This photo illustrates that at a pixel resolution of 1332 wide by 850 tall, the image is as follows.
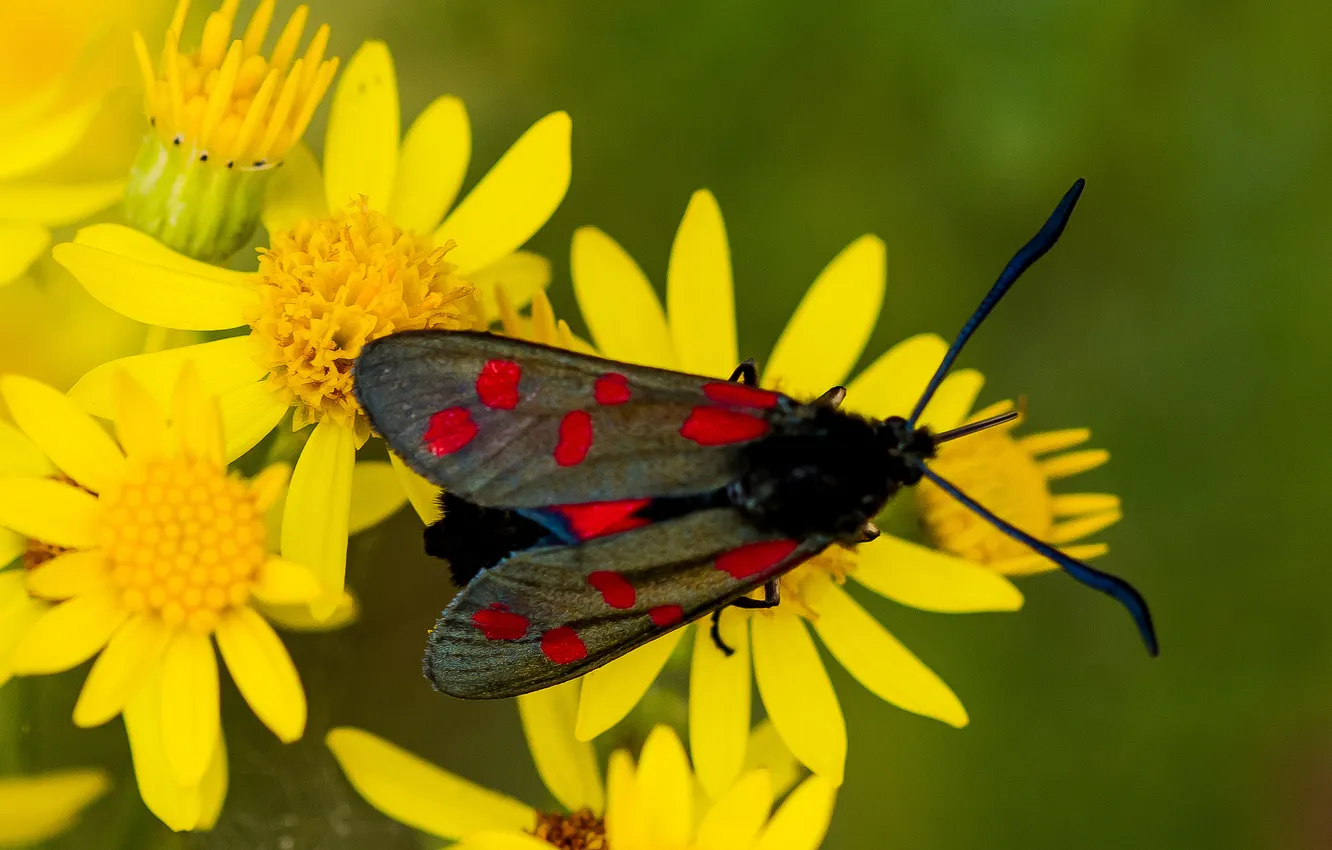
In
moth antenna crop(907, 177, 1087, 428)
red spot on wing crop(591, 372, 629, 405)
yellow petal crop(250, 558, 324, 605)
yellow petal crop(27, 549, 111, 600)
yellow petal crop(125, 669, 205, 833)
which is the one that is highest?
moth antenna crop(907, 177, 1087, 428)

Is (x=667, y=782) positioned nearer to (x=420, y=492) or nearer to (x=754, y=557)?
(x=754, y=557)

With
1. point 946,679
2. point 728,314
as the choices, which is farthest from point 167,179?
point 946,679

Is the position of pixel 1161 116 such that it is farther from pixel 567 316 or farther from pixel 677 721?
pixel 677 721

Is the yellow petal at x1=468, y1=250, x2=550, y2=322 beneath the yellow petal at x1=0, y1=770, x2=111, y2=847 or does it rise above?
above

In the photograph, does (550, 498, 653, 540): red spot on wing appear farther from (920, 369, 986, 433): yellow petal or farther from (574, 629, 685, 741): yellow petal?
(920, 369, 986, 433): yellow petal

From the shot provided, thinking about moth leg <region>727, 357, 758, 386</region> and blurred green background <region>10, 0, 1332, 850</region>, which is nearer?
moth leg <region>727, 357, 758, 386</region>

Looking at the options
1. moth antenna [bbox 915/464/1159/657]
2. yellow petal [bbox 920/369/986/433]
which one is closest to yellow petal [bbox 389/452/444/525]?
moth antenna [bbox 915/464/1159/657]
